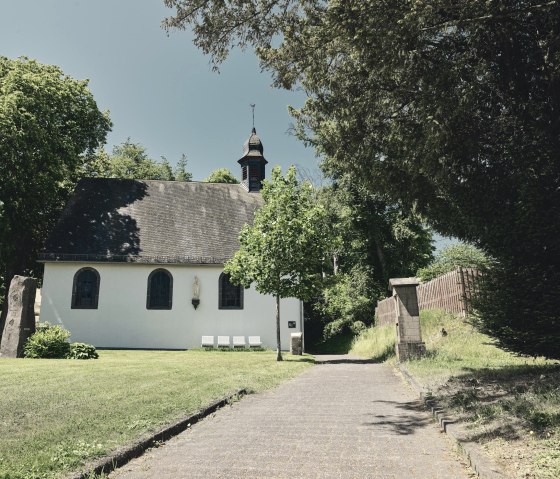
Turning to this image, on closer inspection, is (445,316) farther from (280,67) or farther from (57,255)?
(57,255)

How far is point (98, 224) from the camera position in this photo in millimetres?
26188

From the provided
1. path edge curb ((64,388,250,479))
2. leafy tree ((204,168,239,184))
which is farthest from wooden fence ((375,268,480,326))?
leafy tree ((204,168,239,184))

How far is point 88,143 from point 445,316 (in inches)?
931

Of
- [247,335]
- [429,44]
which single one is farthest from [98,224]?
[429,44]

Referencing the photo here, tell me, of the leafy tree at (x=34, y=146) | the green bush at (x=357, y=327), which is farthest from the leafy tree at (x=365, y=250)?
the leafy tree at (x=34, y=146)

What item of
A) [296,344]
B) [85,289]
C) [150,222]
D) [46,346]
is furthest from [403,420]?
[150,222]

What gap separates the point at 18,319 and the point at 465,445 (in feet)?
53.8

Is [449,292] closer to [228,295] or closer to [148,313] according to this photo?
[228,295]

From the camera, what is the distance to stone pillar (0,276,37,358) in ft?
55.2

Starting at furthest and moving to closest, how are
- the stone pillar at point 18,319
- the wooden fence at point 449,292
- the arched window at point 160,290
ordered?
the arched window at point 160,290
the stone pillar at point 18,319
the wooden fence at point 449,292

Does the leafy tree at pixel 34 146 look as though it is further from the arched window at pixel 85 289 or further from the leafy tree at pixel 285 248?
the leafy tree at pixel 285 248

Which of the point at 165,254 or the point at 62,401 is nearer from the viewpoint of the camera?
the point at 62,401

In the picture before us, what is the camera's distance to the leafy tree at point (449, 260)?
32656mm

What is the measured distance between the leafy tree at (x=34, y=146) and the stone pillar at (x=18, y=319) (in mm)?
7538
